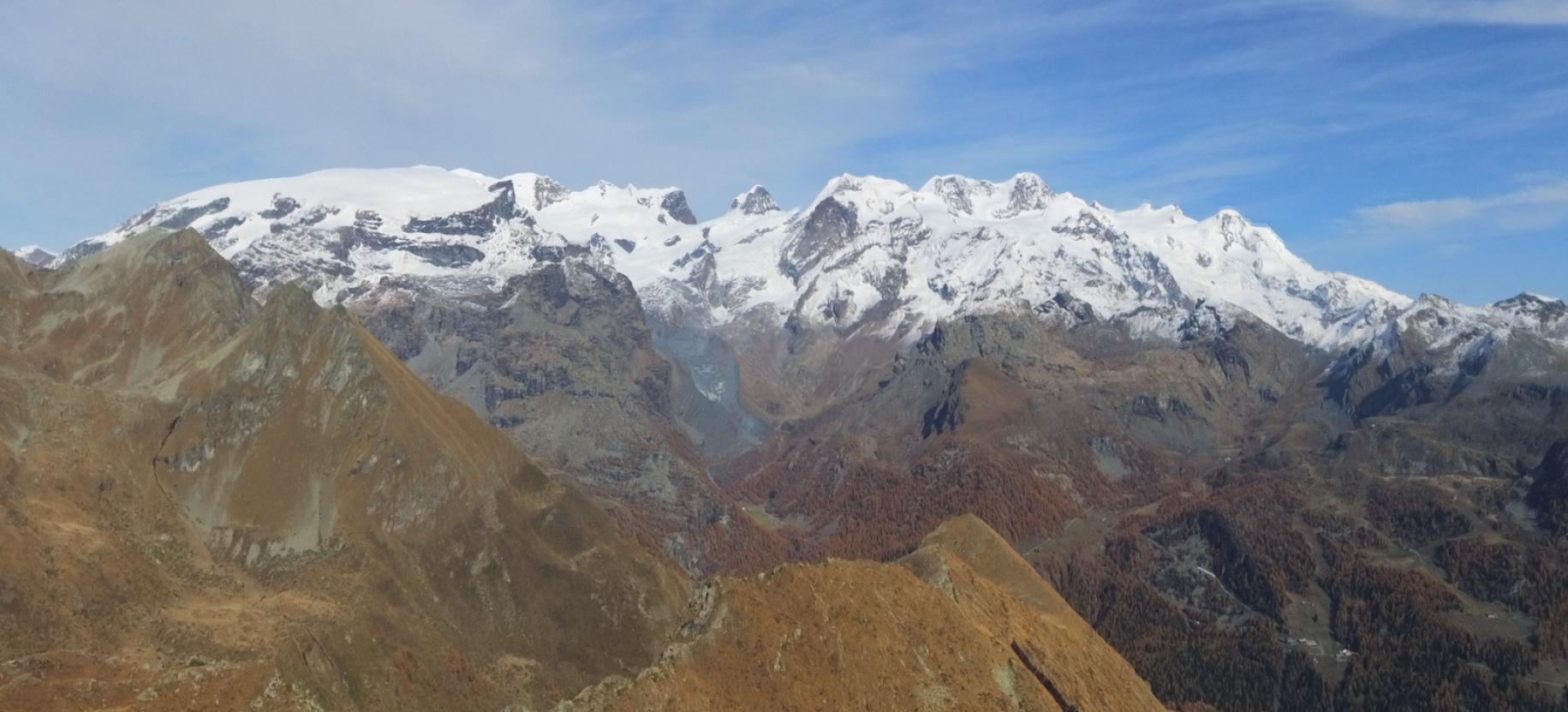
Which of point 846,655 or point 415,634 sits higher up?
point 846,655

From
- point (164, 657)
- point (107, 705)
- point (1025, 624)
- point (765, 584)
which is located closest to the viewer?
point (107, 705)

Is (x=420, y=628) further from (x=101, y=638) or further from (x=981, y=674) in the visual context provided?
(x=981, y=674)

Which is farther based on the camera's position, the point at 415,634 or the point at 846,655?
the point at 415,634

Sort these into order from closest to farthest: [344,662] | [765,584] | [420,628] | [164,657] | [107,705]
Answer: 1. [107,705]
2. [765,584]
3. [164,657]
4. [344,662]
5. [420,628]

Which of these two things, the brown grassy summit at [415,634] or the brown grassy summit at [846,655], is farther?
the brown grassy summit at [415,634]

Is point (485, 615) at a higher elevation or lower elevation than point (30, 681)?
lower

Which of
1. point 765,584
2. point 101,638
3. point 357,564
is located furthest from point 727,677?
point 357,564

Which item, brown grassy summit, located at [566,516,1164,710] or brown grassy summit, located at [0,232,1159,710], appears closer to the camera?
brown grassy summit, located at [566,516,1164,710]

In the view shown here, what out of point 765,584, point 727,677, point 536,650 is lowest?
point 536,650
